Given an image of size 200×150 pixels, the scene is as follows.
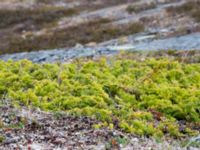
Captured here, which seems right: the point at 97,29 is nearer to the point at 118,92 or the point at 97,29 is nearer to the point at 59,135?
the point at 118,92

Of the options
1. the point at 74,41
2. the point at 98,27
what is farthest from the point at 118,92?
the point at 98,27

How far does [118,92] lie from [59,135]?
2.76 m

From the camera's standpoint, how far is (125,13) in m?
36.4

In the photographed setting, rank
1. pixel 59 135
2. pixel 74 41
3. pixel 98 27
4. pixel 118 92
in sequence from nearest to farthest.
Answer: pixel 59 135 < pixel 118 92 < pixel 74 41 < pixel 98 27

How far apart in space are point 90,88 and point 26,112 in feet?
5.90

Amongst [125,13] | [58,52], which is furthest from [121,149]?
[125,13]

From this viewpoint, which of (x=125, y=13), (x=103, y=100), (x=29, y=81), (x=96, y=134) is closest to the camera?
(x=96, y=134)

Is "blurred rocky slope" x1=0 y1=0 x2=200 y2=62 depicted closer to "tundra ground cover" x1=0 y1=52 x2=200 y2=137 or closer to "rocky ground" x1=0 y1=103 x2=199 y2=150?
"tundra ground cover" x1=0 y1=52 x2=200 y2=137

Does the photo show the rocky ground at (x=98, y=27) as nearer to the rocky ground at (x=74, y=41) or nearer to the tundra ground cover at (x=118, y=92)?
the rocky ground at (x=74, y=41)

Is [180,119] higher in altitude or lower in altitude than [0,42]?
lower

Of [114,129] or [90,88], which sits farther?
[90,88]

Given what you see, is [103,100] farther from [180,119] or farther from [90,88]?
[180,119]

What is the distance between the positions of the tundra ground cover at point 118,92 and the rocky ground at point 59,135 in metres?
0.34

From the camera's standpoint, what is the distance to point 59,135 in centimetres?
895
